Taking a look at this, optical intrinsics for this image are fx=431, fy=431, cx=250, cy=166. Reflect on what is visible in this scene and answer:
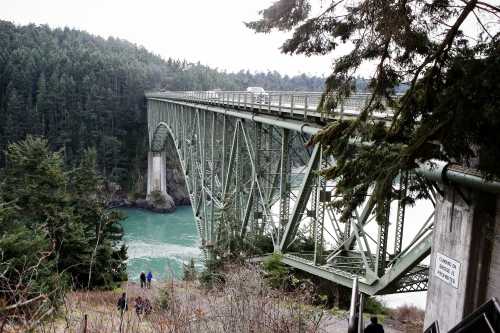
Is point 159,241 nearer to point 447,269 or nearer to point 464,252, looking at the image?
point 447,269

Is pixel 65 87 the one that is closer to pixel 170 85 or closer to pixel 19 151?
pixel 170 85

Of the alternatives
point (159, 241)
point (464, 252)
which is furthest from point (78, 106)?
point (464, 252)

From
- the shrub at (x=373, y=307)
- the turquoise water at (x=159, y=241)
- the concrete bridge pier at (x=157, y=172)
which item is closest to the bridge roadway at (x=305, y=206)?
the shrub at (x=373, y=307)

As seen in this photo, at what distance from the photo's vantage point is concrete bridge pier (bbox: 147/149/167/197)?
59719mm

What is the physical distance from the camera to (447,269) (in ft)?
20.8

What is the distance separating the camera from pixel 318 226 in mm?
10234

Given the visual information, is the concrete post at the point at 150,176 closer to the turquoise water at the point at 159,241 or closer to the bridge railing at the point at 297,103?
the turquoise water at the point at 159,241

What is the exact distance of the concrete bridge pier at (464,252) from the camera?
222 inches

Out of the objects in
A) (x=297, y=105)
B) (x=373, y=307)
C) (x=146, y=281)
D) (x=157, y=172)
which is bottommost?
(x=157, y=172)

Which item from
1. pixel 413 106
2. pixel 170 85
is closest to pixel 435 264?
pixel 413 106

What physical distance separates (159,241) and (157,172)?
2218 cm

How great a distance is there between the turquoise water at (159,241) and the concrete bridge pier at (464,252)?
2099 cm

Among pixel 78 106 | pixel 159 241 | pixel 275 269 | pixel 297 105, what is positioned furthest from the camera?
pixel 78 106

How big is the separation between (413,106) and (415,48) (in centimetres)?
71
